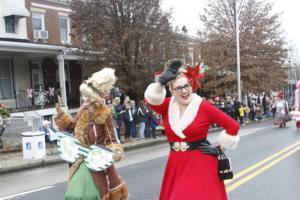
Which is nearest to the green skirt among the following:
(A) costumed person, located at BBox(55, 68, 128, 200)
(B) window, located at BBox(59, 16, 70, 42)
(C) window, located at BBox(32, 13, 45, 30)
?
(A) costumed person, located at BBox(55, 68, 128, 200)

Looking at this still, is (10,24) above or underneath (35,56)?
above

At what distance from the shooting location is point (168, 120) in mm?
4578

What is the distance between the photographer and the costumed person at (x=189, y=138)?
427 cm

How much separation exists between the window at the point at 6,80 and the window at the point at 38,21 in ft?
10.0

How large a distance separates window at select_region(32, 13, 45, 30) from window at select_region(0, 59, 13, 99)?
305 centimetres

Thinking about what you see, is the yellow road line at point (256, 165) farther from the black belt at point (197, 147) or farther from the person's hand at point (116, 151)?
the black belt at point (197, 147)

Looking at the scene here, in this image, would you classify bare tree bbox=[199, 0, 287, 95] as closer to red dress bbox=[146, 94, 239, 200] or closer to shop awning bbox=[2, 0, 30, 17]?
shop awning bbox=[2, 0, 30, 17]

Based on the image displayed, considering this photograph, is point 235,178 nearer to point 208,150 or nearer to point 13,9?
point 208,150

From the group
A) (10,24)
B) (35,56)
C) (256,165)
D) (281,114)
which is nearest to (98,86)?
(256,165)

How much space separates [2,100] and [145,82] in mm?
7144

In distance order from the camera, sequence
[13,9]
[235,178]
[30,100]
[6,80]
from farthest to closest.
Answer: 1. [6,80]
2. [13,9]
3. [30,100]
4. [235,178]

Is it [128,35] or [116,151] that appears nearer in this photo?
[116,151]

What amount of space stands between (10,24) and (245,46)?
52.2 ft

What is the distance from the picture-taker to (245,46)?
31.2 meters
